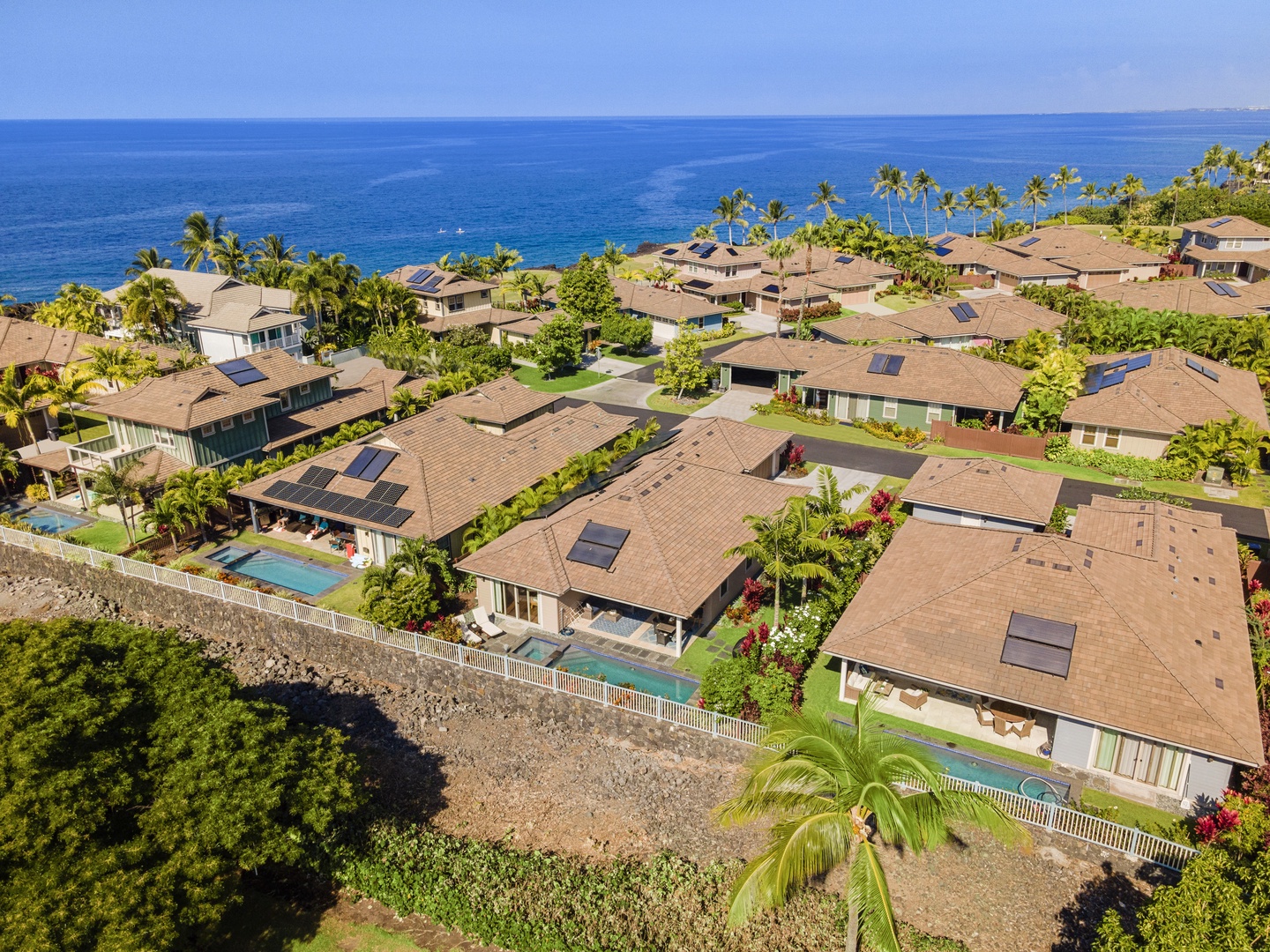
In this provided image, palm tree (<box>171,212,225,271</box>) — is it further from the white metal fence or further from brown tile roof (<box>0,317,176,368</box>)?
the white metal fence

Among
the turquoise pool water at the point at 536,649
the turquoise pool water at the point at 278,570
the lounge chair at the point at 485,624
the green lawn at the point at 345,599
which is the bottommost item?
the green lawn at the point at 345,599

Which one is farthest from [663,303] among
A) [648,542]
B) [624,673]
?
[624,673]

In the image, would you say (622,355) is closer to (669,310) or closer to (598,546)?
(669,310)

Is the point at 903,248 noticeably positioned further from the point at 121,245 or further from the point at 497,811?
the point at 121,245

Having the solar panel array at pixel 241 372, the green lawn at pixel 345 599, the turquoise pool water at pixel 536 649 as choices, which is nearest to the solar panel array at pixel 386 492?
the green lawn at pixel 345 599

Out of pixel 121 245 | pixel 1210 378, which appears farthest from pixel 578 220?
pixel 1210 378

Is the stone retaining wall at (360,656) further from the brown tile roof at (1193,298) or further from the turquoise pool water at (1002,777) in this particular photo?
the brown tile roof at (1193,298)
